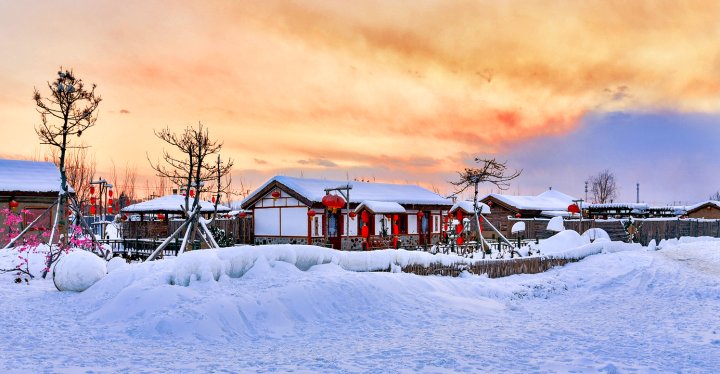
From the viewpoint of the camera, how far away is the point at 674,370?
783 cm

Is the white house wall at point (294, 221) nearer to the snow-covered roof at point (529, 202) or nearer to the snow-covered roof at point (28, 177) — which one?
the snow-covered roof at point (28, 177)

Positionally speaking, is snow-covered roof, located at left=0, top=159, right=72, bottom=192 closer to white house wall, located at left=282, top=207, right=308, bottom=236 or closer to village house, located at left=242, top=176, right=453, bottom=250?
village house, located at left=242, top=176, right=453, bottom=250

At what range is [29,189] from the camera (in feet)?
87.4

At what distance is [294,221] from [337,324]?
769 inches

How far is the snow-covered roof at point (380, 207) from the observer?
28.7m

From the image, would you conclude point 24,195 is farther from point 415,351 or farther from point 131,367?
Result: point 415,351

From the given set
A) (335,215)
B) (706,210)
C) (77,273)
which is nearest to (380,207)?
(335,215)

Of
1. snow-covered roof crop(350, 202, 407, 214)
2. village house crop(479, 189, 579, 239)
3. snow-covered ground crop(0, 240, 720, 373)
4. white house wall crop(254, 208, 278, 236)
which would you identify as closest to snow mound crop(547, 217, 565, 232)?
village house crop(479, 189, 579, 239)

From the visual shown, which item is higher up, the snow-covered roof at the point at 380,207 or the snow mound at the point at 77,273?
the snow-covered roof at the point at 380,207

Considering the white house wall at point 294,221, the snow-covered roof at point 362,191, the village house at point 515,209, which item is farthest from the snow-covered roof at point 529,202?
the white house wall at point 294,221

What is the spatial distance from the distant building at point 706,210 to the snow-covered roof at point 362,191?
30.9 m

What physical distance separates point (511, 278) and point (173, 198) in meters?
28.4

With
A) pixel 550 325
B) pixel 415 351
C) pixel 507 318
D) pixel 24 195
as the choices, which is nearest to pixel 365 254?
pixel 507 318

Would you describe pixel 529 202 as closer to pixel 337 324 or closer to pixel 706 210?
pixel 706 210
